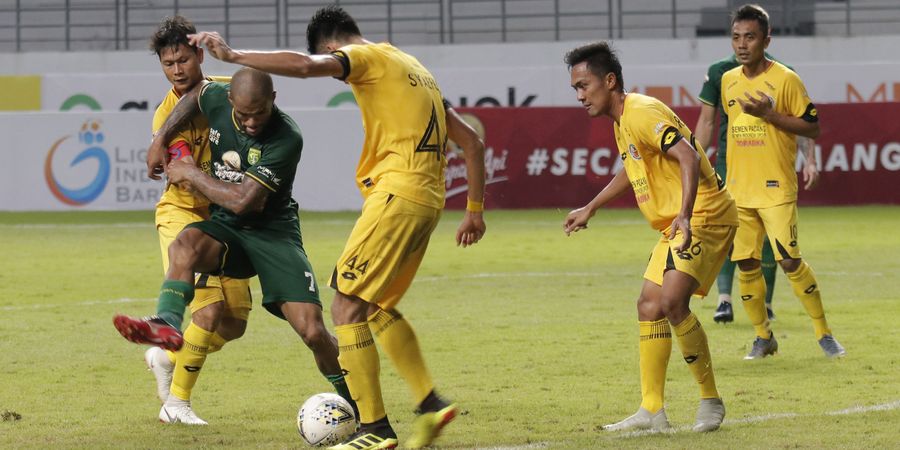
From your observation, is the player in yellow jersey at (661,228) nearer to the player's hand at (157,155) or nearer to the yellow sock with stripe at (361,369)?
the yellow sock with stripe at (361,369)

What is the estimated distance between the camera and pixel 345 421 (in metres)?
6.28

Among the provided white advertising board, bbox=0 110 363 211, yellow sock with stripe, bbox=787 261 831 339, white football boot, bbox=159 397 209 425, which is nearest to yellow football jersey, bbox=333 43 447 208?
white football boot, bbox=159 397 209 425

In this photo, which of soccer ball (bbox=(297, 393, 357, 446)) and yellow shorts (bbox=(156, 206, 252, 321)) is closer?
soccer ball (bbox=(297, 393, 357, 446))

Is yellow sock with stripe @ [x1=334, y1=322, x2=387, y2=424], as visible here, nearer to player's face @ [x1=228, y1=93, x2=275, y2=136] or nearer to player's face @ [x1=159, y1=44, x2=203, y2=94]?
player's face @ [x1=228, y1=93, x2=275, y2=136]

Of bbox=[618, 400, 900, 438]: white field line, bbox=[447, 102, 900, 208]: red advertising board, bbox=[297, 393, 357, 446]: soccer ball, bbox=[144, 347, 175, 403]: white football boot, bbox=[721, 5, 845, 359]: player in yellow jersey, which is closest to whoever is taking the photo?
bbox=[297, 393, 357, 446]: soccer ball

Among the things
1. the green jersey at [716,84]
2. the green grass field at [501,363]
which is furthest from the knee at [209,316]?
the green jersey at [716,84]

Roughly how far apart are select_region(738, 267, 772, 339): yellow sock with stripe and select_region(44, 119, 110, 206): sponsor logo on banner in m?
17.3

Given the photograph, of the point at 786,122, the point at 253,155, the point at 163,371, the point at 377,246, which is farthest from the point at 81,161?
the point at 377,246

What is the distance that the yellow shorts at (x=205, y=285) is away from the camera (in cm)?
689

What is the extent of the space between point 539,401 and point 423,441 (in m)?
1.47

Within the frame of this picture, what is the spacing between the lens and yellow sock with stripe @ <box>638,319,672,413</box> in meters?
6.48

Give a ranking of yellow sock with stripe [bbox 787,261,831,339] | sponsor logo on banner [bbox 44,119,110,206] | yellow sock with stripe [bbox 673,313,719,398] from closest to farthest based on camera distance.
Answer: yellow sock with stripe [bbox 673,313,719,398], yellow sock with stripe [bbox 787,261,831,339], sponsor logo on banner [bbox 44,119,110,206]

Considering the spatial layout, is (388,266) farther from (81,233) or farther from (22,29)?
(22,29)

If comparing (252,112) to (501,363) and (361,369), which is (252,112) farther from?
(501,363)
